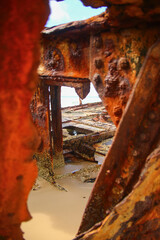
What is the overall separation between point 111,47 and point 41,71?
1.08m

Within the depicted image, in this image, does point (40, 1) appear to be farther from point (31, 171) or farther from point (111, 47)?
point (111, 47)

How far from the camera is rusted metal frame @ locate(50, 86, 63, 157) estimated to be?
436 centimetres

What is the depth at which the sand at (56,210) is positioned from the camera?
8.21ft

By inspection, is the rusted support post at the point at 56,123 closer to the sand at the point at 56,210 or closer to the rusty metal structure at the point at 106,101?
the sand at the point at 56,210

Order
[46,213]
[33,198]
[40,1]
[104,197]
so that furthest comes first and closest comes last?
[33,198] → [46,213] → [104,197] → [40,1]

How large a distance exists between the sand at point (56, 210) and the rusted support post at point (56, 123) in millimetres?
694

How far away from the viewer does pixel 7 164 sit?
0.98 m

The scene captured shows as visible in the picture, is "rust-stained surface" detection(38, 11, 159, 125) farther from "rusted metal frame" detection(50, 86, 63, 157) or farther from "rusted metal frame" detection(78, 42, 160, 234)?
"rusted metal frame" detection(50, 86, 63, 157)

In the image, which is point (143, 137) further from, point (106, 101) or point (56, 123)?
point (56, 123)

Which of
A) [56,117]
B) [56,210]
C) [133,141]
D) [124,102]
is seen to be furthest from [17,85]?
[56,117]

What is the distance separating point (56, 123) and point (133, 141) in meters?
3.10

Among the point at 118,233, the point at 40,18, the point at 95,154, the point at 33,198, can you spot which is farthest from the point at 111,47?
the point at 95,154

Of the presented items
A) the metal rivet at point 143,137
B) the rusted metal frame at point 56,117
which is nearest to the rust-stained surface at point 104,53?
the metal rivet at point 143,137

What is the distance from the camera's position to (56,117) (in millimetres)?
4414
